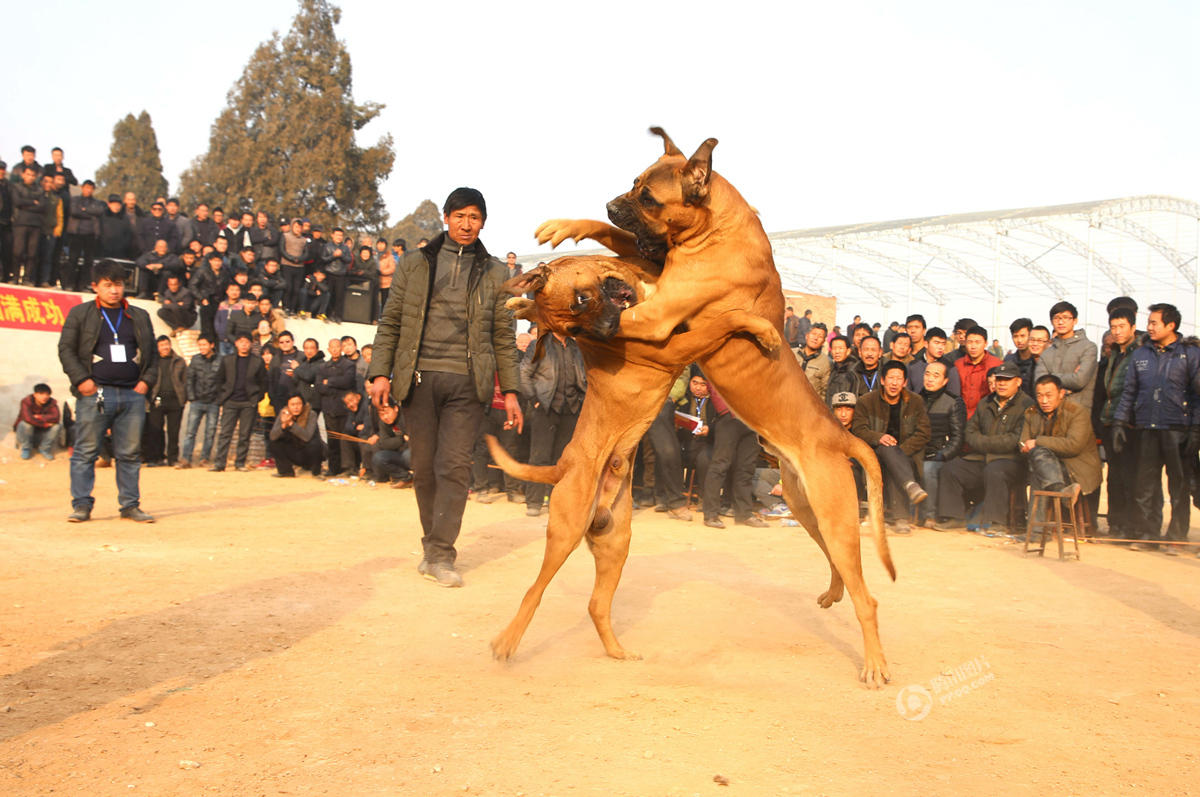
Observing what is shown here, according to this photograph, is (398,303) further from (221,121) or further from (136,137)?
(136,137)

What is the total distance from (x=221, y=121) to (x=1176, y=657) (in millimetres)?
40619

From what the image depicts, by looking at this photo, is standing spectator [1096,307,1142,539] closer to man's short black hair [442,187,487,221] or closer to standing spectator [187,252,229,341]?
man's short black hair [442,187,487,221]

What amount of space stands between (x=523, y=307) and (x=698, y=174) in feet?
3.80

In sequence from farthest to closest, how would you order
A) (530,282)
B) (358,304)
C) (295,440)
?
(358,304), (295,440), (530,282)

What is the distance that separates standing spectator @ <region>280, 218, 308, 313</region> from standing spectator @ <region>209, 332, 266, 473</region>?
4.63 meters

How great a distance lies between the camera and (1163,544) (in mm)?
9773

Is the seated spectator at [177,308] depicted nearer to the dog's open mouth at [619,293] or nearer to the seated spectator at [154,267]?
the seated spectator at [154,267]

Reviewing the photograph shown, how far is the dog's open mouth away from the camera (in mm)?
4625

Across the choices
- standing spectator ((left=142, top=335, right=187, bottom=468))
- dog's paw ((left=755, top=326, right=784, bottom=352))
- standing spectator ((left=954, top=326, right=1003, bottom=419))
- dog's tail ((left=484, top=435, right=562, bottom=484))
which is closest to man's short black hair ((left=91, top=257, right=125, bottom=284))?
dog's tail ((left=484, top=435, right=562, bottom=484))

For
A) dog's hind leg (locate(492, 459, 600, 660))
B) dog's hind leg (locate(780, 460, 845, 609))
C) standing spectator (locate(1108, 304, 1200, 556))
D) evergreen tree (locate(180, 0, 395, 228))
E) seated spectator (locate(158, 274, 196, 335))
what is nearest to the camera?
dog's hind leg (locate(492, 459, 600, 660))

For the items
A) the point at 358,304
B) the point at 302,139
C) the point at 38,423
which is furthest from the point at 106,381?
the point at 302,139

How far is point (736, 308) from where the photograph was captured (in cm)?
475

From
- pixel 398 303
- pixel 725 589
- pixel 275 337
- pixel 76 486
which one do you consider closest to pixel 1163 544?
pixel 725 589

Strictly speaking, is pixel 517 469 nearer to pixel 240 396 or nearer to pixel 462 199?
pixel 462 199
